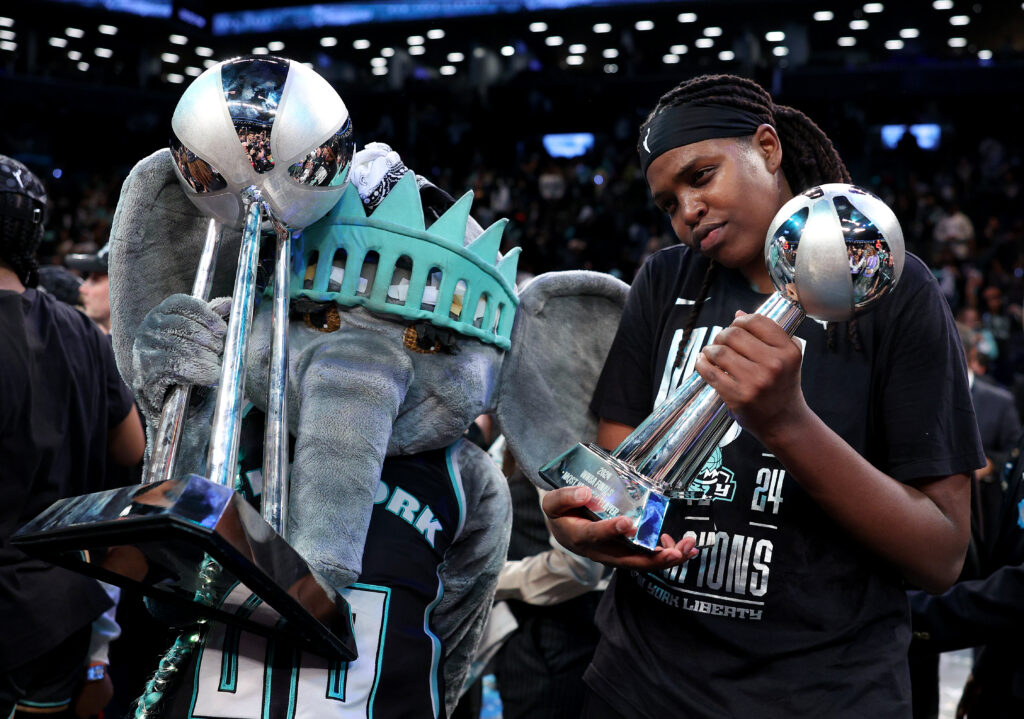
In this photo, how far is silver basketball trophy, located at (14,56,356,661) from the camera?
121cm

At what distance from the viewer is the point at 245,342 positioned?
1.31 metres

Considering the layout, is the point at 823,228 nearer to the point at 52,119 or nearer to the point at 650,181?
the point at 650,181

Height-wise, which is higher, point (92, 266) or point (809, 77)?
point (809, 77)

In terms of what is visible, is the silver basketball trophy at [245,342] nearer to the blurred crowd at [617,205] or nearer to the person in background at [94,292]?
the person in background at [94,292]

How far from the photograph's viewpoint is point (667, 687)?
1433 millimetres

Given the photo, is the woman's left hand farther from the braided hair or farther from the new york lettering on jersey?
the braided hair

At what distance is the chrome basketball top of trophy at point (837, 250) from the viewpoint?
3.56 ft

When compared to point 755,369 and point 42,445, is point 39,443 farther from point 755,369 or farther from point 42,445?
point 755,369

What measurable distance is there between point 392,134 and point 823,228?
48.3ft

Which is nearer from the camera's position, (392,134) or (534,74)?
(392,134)

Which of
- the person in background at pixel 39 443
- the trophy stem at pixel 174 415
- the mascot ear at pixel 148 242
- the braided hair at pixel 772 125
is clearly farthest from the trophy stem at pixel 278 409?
the person in background at pixel 39 443

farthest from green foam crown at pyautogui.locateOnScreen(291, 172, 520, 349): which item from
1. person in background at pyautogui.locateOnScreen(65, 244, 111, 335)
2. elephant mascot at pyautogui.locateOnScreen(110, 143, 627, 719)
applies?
person in background at pyautogui.locateOnScreen(65, 244, 111, 335)

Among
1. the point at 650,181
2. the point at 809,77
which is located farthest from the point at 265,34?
the point at 650,181

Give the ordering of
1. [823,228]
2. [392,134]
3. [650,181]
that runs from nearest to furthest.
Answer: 1. [823,228]
2. [650,181]
3. [392,134]
